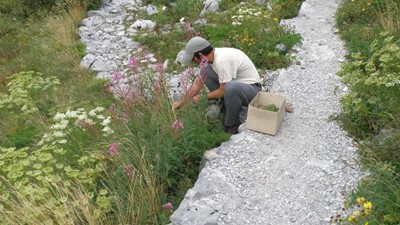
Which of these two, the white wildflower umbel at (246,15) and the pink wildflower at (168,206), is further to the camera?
the white wildflower umbel at (246,15)

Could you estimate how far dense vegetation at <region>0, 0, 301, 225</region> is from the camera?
166 inches

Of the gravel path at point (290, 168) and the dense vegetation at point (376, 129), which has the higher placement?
the dense vegetation at point (376, 129)

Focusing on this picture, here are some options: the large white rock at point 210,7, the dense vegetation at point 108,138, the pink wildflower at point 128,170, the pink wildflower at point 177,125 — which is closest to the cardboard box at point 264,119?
the dense vegetation at point 108,138

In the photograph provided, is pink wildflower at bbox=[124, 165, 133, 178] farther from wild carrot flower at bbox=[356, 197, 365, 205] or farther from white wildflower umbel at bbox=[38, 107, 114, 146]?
wild carrot flower at bbox=[356, 197, 365, 205]

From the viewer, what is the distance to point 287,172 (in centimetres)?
497

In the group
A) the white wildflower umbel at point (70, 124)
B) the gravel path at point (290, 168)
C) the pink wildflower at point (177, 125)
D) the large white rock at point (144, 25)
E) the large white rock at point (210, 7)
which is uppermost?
the pink wildflower at point (177, 125)

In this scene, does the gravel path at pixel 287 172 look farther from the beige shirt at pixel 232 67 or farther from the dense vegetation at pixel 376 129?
the beige shirt at pixel 232 67

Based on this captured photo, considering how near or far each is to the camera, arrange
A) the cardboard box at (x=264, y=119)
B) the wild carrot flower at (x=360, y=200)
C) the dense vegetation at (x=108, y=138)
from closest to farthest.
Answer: the wild carrot flower at (x=360, y=200)
the dense vegetation at (x=108, y=138)
the cardboard box at (x=264, y=119)

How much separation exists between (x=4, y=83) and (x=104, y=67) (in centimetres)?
201

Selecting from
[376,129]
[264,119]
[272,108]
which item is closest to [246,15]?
[272,108]

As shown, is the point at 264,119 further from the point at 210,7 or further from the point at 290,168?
the point at 210,7

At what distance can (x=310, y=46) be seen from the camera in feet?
26.5

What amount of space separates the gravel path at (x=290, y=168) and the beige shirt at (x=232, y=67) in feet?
2.20

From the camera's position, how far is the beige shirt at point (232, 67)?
5.93m
